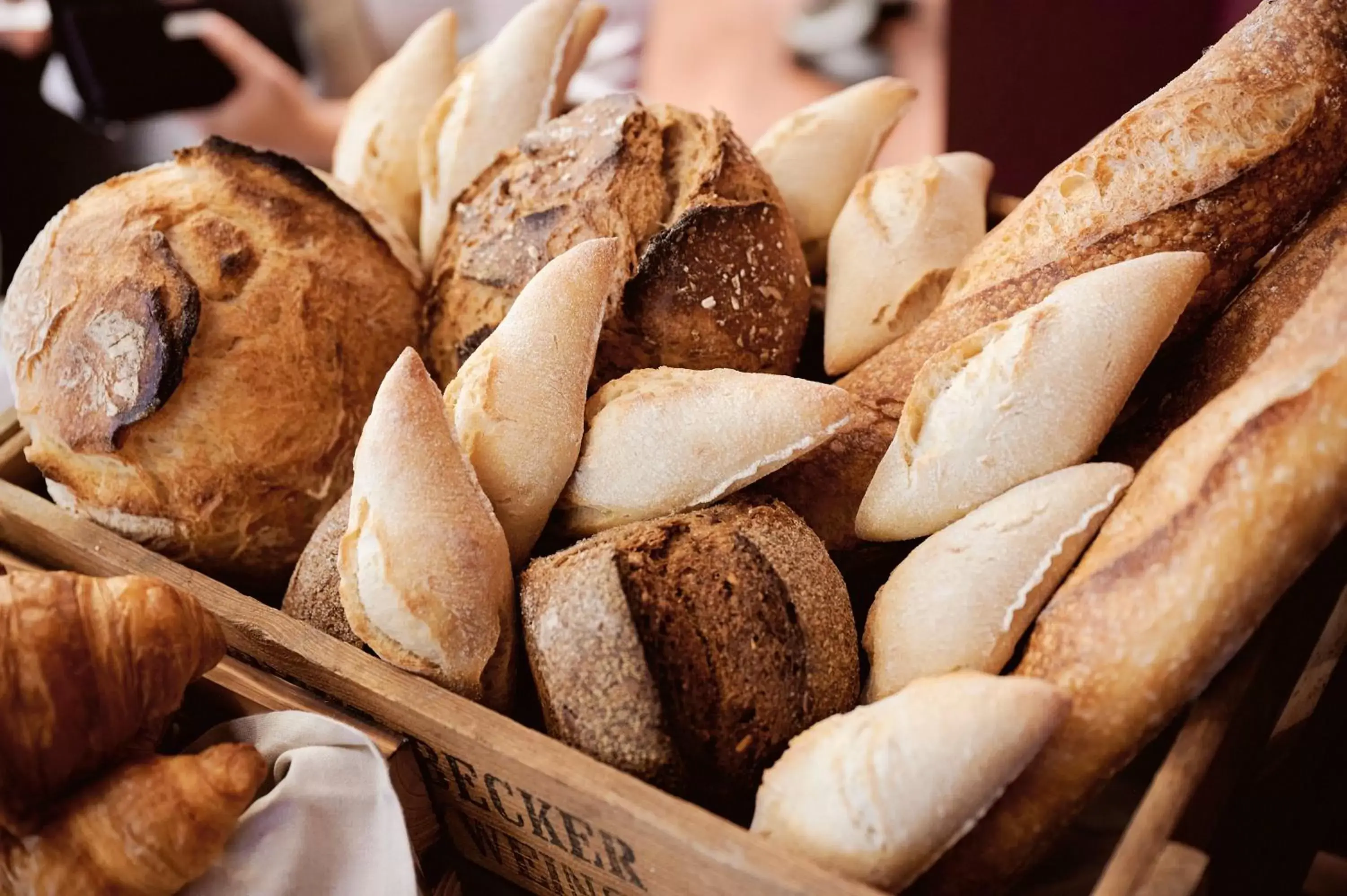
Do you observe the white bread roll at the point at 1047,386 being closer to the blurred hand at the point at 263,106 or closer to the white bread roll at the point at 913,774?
the white bread roll at the point at 913,774

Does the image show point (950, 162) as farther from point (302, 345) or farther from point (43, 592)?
point (43, 592)

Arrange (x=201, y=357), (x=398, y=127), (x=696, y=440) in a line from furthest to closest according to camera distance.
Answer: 1. (x=398, y=127)
2. (x=201, y=357)
3. (x=696, y=440)

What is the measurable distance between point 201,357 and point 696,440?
549 mm

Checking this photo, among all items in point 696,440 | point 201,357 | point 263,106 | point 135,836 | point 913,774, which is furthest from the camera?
point 263,106

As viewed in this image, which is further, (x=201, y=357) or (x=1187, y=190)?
(x=201, y=357)

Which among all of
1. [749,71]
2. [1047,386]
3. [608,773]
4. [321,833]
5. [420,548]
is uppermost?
[749,71]

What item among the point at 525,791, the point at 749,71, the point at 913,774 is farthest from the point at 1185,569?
the point at 749,71

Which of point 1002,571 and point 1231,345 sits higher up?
point 1231,345

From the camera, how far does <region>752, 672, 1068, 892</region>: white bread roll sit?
720mm

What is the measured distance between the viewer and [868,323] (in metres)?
1.20

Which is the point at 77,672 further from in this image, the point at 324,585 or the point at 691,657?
the point at 691,657

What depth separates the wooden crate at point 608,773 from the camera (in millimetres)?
737

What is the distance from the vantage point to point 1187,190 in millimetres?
963

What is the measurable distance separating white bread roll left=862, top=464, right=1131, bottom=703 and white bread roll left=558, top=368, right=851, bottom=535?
0.53 feet
